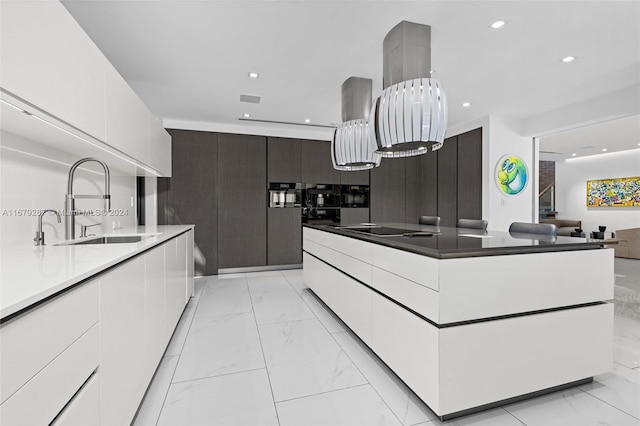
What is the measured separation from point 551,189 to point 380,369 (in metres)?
10.7

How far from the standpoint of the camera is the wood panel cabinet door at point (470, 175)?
4.83 meters

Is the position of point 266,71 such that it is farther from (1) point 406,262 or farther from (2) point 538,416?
(2) point 538,416

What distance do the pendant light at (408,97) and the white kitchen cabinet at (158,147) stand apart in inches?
87.6

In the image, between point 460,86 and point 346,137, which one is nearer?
point 346,137

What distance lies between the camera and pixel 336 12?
7.21ft

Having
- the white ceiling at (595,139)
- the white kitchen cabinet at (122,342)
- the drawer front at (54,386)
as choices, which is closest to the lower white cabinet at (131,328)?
the white kitchen cabinet at (122,342)

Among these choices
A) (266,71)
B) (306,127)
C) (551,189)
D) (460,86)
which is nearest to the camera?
(266,71)

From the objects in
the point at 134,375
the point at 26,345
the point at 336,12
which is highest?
the point at 336,12

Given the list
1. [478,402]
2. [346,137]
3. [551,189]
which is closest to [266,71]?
[346,137]

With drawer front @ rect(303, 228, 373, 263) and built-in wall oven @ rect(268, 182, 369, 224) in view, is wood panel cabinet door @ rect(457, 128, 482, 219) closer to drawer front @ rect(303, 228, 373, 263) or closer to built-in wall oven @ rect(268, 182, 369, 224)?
built-in wall oven @ rect(268, 182, 369, 224)

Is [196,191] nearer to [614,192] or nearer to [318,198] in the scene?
[318,198]

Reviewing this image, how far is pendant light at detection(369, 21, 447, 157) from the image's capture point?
216cm

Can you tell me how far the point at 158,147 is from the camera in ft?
11.0

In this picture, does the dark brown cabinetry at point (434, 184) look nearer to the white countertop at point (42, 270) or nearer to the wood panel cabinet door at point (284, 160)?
the wood panel cabinet door at point (284, 160)
